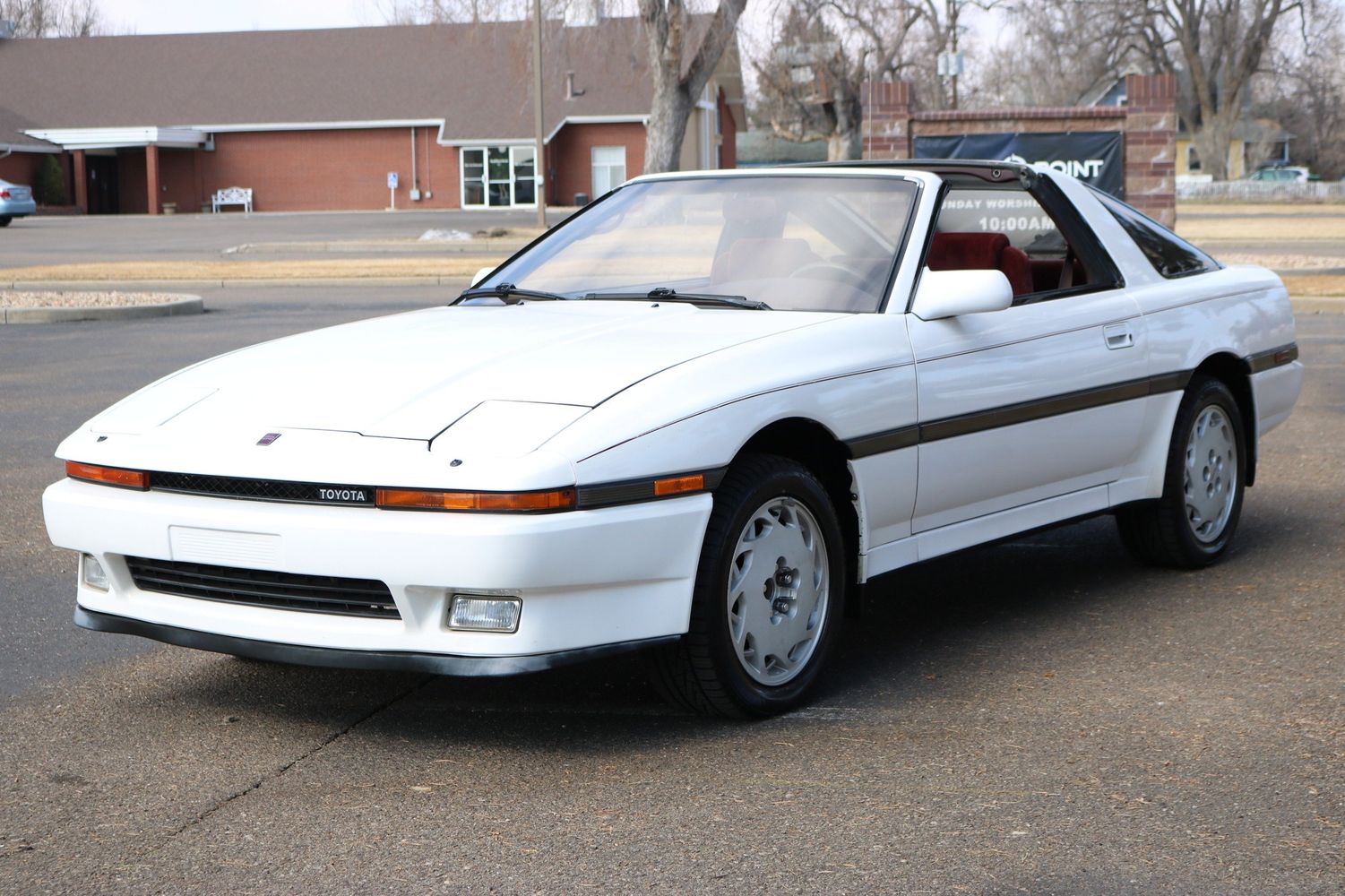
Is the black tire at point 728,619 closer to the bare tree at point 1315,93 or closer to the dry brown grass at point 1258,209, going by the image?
the dry brown grass at point 1258,209

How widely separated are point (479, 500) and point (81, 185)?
65.7 meters

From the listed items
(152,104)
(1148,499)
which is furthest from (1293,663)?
(152,104)

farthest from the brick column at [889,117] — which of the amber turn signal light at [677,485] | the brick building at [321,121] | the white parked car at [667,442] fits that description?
the brick building at [321,121]

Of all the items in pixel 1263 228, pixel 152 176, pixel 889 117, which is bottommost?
pixel 1263 228

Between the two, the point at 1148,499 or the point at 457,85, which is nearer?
the point at 1148,499

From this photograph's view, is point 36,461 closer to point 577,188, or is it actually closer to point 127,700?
point 127,700

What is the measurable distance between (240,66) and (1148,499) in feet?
214

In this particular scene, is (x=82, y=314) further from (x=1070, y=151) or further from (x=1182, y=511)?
(x=1182, y=511)

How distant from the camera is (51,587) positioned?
6.10 m

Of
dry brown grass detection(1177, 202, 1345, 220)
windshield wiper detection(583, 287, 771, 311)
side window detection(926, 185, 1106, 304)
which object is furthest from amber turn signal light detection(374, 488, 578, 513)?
dry brown grass detection(1177, 202, 1345, 220)

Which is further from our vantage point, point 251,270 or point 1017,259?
point 251,270

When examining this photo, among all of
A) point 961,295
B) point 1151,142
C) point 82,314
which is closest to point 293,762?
point 961,295

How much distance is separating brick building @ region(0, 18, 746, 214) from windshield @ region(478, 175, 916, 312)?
5592 cm

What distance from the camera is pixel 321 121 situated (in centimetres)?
6362
